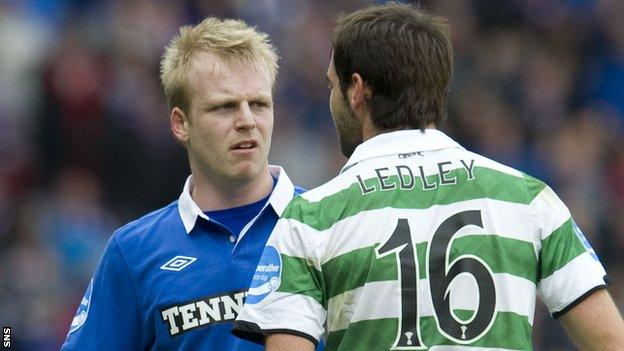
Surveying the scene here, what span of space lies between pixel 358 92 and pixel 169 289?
3.81 ft

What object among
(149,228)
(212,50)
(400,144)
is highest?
(212,50)

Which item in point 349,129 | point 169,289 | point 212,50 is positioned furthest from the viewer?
point 212,50

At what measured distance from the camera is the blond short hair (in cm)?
461

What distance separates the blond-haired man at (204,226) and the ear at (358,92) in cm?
92

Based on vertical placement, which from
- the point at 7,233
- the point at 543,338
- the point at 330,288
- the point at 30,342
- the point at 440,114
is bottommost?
the point at 543,338

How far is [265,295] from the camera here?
11.5 feet

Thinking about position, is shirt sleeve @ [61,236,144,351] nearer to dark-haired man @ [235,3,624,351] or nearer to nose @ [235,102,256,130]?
nose @ [235,102,256,130]

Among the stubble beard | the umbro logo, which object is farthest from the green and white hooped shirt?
the umbro logo

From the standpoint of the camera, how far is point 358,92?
11.9 ft

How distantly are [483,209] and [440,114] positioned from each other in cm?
30

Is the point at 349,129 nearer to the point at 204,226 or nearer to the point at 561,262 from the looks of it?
the point at 561,262

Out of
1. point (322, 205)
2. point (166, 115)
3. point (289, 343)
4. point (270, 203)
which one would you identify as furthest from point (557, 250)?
point (166, 115)

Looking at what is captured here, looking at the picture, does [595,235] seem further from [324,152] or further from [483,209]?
[483,209]

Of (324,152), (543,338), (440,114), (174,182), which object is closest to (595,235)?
(543,338)
